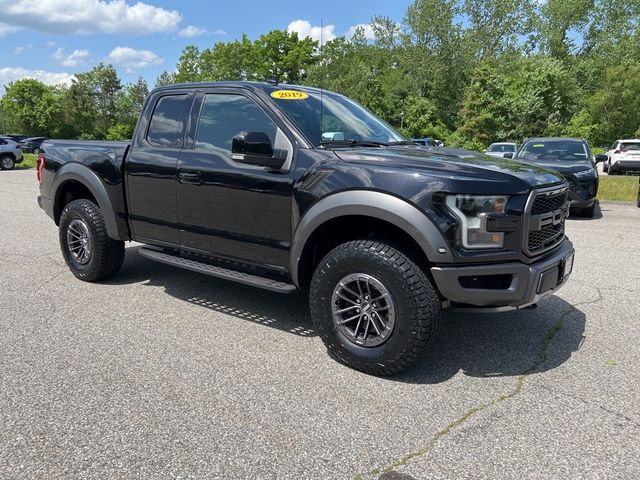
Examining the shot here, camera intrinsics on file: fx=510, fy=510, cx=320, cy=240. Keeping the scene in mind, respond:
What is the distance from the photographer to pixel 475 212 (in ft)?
9.92

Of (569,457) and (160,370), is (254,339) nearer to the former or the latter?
(160,370)

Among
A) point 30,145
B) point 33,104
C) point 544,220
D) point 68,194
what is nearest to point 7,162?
point 30,145

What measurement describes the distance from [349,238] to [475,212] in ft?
3.40

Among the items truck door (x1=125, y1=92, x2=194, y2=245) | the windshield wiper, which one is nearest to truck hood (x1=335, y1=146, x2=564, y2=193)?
the windshield wiper

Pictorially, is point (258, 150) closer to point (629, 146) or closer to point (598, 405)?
point (598, 405)

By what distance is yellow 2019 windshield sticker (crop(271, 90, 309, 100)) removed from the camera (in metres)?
4.05

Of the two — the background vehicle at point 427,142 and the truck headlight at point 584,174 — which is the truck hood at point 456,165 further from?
the truck headlight at point 584,174

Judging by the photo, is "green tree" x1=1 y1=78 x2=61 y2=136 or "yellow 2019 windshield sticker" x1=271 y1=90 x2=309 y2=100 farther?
"green tree" x1=1 y1=78 x2=61 y2=136

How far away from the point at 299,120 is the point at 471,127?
40132 mm

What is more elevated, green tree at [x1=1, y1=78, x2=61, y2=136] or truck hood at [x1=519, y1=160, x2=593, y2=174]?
green tree at [x1=1, y1=78, x2=61, y2=136]

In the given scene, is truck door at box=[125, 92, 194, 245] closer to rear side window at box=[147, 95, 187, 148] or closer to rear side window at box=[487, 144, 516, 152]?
rear side window at box=[147, 95, 187, 148]

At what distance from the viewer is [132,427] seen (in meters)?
2.73

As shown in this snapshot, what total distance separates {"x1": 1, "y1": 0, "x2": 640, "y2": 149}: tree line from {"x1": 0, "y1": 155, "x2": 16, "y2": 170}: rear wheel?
82.3ft

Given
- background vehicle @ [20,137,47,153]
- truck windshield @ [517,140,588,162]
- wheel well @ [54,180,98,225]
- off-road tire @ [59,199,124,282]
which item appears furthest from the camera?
background vehicle @ [20,137,47,153]
